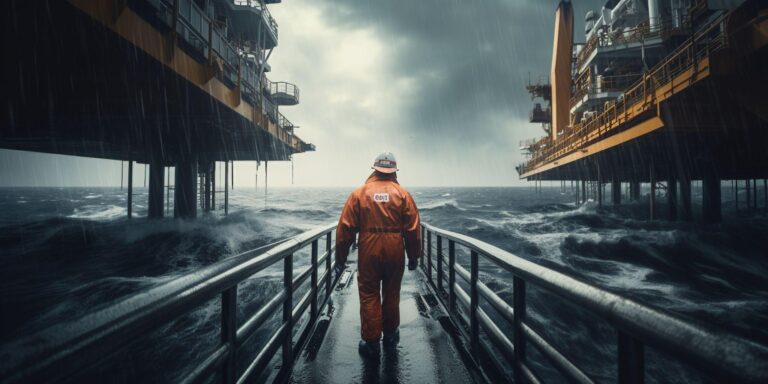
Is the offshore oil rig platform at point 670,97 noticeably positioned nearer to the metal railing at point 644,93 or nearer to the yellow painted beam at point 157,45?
the metal railing at point 644,93

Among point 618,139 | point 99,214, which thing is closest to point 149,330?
point 618,139

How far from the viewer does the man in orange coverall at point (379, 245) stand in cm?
337

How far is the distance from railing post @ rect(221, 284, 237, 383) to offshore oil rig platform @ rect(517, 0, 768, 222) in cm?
1176

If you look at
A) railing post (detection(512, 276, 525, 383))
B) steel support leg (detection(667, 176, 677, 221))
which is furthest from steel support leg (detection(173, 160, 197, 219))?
steel support leg (detection(667, 176, 677, 221))

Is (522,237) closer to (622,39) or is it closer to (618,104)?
(618,104)

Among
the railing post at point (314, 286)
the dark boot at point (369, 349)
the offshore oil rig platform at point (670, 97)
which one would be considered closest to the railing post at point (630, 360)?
the dark boot at point (369, 349)

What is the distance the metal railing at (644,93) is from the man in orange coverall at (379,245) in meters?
10.2

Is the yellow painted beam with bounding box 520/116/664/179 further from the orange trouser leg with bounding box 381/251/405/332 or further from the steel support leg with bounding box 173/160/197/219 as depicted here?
the steel support leg with bounding box 173/160/197/219

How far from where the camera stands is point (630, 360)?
4.21 feet

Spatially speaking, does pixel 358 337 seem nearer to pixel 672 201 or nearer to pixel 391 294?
pixel 391 294

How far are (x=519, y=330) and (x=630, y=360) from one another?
3.34 ft

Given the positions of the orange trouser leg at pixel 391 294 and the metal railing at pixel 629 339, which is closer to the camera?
the metal railing at pixel 629 339

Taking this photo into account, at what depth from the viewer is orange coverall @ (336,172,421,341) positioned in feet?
11.1

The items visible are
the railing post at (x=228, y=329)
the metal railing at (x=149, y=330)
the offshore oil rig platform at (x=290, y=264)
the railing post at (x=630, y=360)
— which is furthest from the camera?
the railing post at (x=228, y=329)
